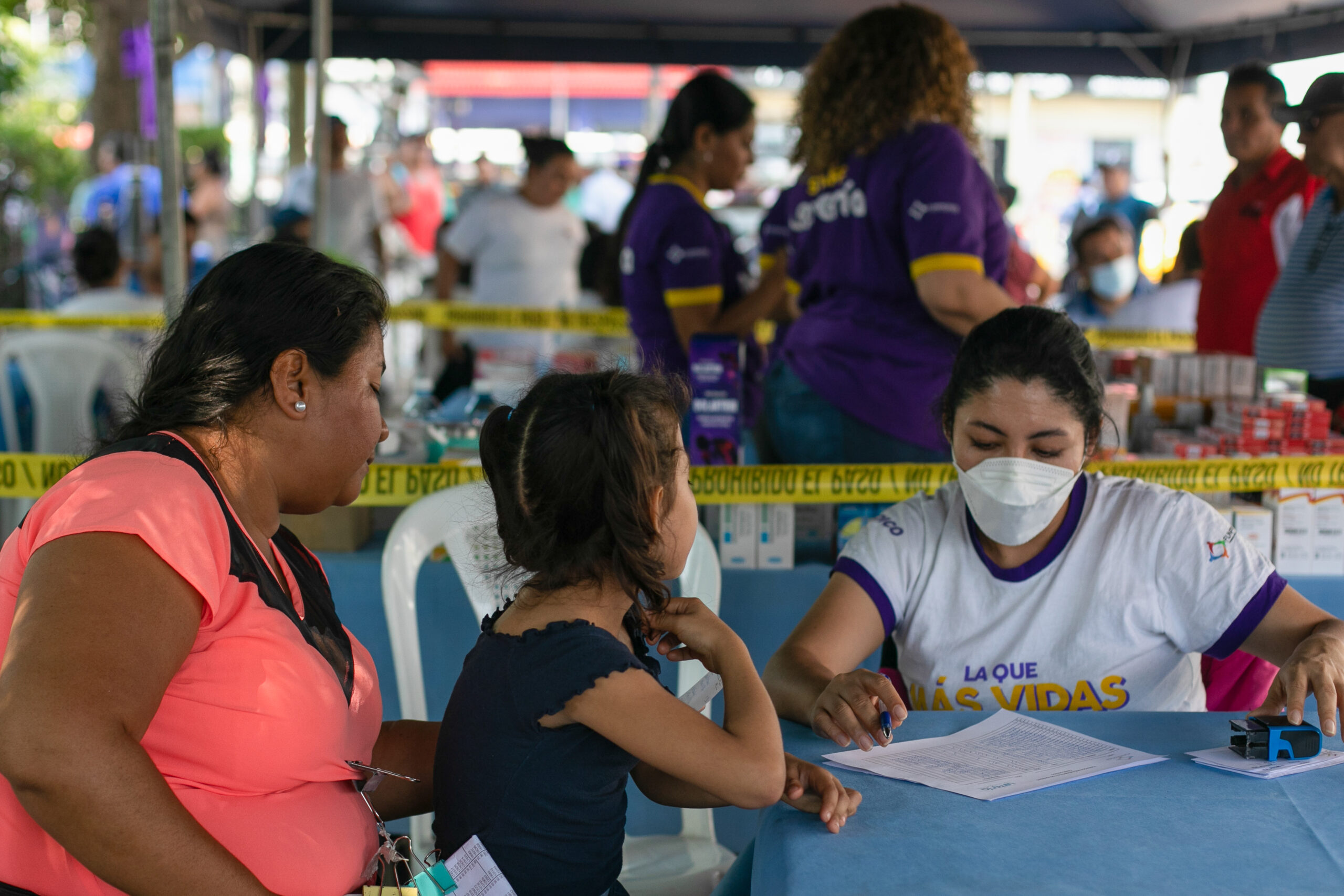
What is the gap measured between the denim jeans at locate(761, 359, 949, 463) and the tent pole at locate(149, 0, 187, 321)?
2.05 metres

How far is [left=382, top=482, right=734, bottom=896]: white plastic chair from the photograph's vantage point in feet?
7.01

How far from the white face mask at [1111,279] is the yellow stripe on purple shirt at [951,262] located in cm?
468

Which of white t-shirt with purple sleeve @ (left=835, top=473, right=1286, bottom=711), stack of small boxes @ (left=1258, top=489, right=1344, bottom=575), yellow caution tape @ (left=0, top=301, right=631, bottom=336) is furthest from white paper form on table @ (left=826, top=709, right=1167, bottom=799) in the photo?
yellow caution tape @ (left=0, top=301, right=631, bottom=336)

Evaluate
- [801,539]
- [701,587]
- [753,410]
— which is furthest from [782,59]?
[701,587]

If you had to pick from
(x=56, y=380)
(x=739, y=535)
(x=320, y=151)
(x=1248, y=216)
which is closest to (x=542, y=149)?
(x=320, y=151)

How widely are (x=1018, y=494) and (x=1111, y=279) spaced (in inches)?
224

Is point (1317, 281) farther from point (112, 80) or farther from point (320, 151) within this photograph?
point (112, 80)

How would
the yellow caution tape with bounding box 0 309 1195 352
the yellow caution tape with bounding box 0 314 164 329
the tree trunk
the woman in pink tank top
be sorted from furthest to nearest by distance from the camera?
the tree trunk < the yellow caution tape with bounding box 0 309 1195 352 < the yellow caution tape with bounding box 0 314 164 329 < the woman in pink tank top

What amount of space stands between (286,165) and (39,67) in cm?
1145

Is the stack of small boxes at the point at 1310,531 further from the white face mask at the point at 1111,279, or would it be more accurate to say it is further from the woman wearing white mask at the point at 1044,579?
the white face mask at the point at 1111,279

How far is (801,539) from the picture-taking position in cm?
301

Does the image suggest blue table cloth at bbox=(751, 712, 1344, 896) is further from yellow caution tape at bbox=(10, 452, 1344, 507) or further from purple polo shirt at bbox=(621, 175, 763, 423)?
purple polo shirt at bbox=(621, 175, 763, 423)

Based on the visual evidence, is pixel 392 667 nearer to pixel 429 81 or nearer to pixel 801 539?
pixel 801 539

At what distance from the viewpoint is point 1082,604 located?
74.9 inches
